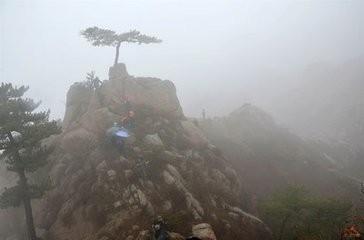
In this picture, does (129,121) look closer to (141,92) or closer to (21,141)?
(141,92)

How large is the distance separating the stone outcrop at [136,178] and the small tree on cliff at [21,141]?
3039mm

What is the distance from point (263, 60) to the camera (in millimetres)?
159125

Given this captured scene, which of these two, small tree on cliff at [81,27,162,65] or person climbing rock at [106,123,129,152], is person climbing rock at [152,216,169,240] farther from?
small tree on cliff at [81,27,162,65]

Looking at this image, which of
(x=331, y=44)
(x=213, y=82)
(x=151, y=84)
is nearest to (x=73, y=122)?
(x=151, y=84)

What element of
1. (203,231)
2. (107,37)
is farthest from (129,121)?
(203,231)

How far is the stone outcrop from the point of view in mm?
24328

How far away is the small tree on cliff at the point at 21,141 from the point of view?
24.2 meters

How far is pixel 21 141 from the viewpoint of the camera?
24578 mm

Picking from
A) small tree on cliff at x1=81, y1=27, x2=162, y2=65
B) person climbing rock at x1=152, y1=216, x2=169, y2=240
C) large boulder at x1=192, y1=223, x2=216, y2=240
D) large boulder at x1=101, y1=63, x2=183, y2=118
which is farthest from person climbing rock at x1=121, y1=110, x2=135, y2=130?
person climbing rock at x1=152, y1=216, x2=169, y2=240

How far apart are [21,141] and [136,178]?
937 centimetres

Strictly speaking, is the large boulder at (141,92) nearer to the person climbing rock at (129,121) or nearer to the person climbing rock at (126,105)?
the person climbing rock at (126,105)

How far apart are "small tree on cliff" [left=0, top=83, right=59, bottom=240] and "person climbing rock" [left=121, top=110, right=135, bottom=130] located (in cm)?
767

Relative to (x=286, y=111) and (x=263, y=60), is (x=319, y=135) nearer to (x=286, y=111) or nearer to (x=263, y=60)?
(x=286, y=111)

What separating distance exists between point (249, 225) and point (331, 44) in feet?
566
